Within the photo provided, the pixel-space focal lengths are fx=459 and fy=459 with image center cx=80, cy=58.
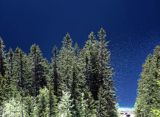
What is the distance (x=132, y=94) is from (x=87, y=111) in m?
73.7

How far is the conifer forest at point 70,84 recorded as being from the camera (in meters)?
50.0

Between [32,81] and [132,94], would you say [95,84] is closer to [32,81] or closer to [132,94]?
[32,81]

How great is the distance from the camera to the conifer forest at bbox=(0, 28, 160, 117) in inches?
1970

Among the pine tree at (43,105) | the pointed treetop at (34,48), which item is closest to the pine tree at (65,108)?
the pine tree at (43,105)

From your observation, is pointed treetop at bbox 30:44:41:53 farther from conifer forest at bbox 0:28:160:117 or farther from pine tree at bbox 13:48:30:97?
pine tree at bbox 13:48:30:97

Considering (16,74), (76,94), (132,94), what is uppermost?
(132,94)

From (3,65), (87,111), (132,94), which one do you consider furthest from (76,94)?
(132,94)

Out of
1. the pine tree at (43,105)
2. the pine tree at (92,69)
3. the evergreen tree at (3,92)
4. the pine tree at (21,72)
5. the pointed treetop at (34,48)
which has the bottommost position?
the pine tree at (43,105)

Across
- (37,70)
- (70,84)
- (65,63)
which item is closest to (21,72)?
(37,70)

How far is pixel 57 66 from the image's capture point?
227 feet

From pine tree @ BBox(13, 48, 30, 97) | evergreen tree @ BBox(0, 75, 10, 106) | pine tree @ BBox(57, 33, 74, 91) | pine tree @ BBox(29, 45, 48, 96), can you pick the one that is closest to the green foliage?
evergreen tree @ BBox(0, 75, 10, 106)

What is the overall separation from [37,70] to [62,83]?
7412 millimetres

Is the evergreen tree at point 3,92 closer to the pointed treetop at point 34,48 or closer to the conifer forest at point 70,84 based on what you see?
the conifer forest at point 70,84

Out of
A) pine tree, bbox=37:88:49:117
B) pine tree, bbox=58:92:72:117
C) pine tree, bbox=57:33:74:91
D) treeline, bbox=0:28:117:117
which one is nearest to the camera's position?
pine tree, bbox=37:88:49:117
